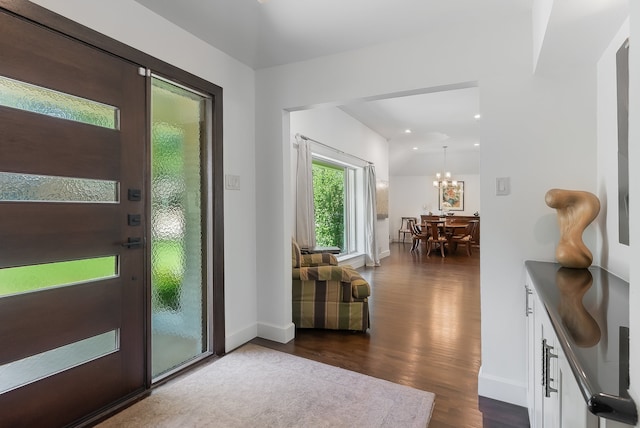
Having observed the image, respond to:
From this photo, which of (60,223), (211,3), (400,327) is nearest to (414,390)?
(400,327)

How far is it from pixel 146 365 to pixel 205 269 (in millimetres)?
773

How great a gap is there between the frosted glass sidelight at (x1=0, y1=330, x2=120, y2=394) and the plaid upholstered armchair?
5.52 feet

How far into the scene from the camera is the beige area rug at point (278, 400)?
192 cm

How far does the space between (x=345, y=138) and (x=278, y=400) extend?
4549mm

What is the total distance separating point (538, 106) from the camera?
2.12m

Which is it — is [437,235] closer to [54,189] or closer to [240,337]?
[240,337]

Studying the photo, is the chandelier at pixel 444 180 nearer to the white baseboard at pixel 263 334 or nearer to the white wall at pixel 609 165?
the white baseboard at pixel 263 334

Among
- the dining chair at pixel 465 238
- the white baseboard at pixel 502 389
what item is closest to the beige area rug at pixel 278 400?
the white baseboard at pixel 502 389

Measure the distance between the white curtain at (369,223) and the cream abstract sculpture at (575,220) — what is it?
16.4ft

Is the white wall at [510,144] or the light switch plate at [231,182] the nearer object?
the white wall at [510,144]

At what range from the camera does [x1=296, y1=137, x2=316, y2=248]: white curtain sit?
4.41m

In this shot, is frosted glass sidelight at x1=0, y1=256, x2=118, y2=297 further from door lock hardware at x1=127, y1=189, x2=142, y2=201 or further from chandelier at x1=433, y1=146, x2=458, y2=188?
chandelier at x1=433, y1=146, x2=458, y2=188

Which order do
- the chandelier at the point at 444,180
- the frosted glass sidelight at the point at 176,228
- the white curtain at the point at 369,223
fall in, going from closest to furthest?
the frosted glass sidelight at the point at 176,228 < the white curtain at the point at 369,223 < the chandelier at the point at 444,180

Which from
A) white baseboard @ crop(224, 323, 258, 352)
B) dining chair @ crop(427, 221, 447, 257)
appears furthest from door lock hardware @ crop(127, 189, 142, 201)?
dining chair @ crop(427, 221, 447, 257)
